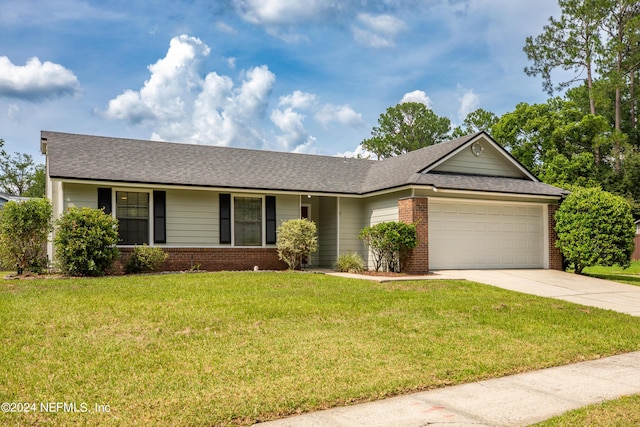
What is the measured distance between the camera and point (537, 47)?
37125mm

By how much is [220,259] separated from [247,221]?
1.57 m

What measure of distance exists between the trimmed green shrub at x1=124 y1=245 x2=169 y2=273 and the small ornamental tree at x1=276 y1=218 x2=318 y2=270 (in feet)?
12.4

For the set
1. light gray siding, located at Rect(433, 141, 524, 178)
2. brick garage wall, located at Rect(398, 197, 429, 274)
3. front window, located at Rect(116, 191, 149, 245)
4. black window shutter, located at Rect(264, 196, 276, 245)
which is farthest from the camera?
light gray siding, located at Rect(433, 141, 524, 178)

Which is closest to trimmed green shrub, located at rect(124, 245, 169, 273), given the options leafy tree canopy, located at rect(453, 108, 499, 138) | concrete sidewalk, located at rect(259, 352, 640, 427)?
concrete sidewalk, located at rect(259, 352, 640, 427)

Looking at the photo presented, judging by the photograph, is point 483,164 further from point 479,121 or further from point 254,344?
point 479,121

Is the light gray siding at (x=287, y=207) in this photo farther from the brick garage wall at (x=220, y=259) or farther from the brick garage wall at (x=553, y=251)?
the brick garage wall at (x=553, y=251)

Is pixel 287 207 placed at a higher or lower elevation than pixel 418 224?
higher

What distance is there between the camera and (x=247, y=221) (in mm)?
17656

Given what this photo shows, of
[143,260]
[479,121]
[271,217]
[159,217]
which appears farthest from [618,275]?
[479,121]

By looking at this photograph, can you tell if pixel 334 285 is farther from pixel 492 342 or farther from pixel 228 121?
pixel 228 121

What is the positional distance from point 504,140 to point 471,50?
19273 mm

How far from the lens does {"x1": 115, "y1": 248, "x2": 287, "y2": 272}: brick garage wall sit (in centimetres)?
1633

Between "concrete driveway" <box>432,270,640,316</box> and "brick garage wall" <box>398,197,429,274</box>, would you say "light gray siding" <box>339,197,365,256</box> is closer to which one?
"brick garage wall" <box>398,197,429,274</box>

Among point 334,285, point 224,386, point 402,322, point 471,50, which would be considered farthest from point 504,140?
point 224,386
